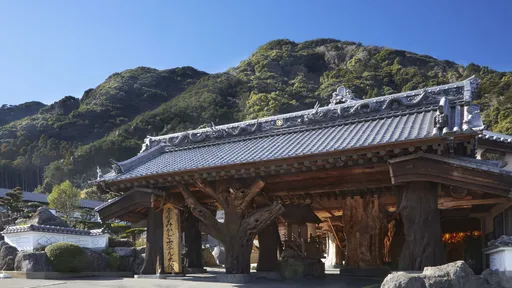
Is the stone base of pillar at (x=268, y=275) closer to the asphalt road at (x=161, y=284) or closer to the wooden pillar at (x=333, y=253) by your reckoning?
the asphalt road at (x=161, y=284)

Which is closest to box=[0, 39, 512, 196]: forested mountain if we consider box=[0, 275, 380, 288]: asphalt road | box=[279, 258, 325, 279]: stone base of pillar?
box=[279, 258, 325, 279]: stone base of pillar

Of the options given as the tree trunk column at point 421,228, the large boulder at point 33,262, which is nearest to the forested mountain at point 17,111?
the large boulder at point 33,262

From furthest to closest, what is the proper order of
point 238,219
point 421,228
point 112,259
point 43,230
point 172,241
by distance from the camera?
point 112,259 → point 43,230 → point 172,241 → point 238,219 → point 421,228

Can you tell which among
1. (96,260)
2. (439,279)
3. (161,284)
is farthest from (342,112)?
(96,260)

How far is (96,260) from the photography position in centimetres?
1521

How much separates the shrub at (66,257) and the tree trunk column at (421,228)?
379 inches

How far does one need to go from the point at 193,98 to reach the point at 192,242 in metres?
72.8

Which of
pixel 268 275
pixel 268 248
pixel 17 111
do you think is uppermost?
pixel 17 111

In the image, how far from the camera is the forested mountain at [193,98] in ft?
240

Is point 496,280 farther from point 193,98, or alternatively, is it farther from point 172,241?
point 193,98

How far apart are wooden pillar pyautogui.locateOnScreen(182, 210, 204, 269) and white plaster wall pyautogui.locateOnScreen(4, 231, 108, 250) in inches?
132

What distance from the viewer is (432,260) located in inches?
361

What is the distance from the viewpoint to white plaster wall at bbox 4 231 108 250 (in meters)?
14.5

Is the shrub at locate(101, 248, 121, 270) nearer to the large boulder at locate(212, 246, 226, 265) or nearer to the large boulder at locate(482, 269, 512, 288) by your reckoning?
the large boulder at locate(212, 246, 226, 265)
